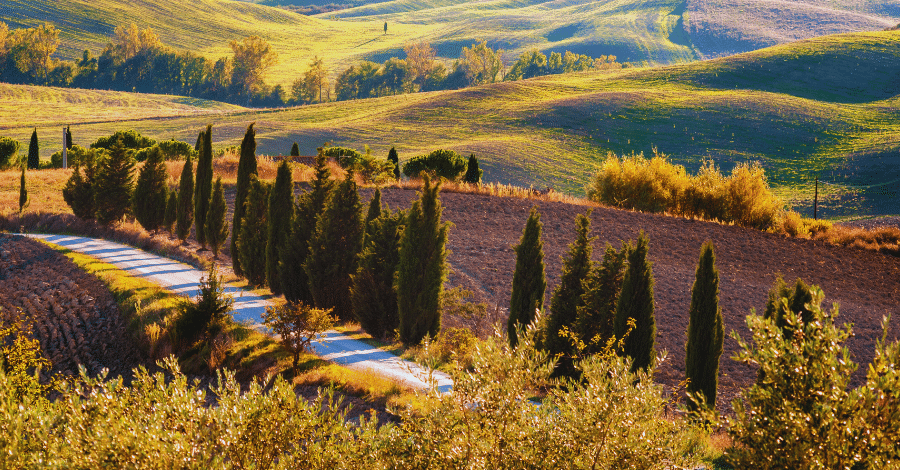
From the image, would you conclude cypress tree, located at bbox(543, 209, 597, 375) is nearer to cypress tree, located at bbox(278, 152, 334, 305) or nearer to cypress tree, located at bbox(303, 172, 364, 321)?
cypress tree, located at bbox(303, 172, 364, 321)

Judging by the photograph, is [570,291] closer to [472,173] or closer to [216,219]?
[216,219]

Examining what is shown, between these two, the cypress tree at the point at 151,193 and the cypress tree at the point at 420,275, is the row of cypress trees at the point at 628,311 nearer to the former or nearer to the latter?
the cypress tree at the point at 420,275

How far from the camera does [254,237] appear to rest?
18000mm

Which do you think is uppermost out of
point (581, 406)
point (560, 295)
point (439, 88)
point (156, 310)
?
point (439, 88)

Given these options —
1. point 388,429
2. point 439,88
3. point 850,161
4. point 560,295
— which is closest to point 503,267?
point 560,295

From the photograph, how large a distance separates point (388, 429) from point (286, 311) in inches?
291

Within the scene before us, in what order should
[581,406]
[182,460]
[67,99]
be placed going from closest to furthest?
[182,460]
[581,406]
[67,99]

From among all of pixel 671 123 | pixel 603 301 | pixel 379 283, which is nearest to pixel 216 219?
pixel 379 283

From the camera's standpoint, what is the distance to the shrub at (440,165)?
35875 millimetres

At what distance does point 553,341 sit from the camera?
39.1 ft

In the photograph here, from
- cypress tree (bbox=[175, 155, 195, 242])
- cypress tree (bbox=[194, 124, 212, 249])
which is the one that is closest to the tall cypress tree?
cypress tree (bbox=[194, 124, 212, 249])

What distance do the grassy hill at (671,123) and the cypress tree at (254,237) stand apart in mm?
30347

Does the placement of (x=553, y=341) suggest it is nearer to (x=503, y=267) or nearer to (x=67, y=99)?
(x=503, y=267)

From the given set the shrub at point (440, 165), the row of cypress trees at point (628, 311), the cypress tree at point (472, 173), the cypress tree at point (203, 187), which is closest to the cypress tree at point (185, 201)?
the cypress tree at point (203, 187)
